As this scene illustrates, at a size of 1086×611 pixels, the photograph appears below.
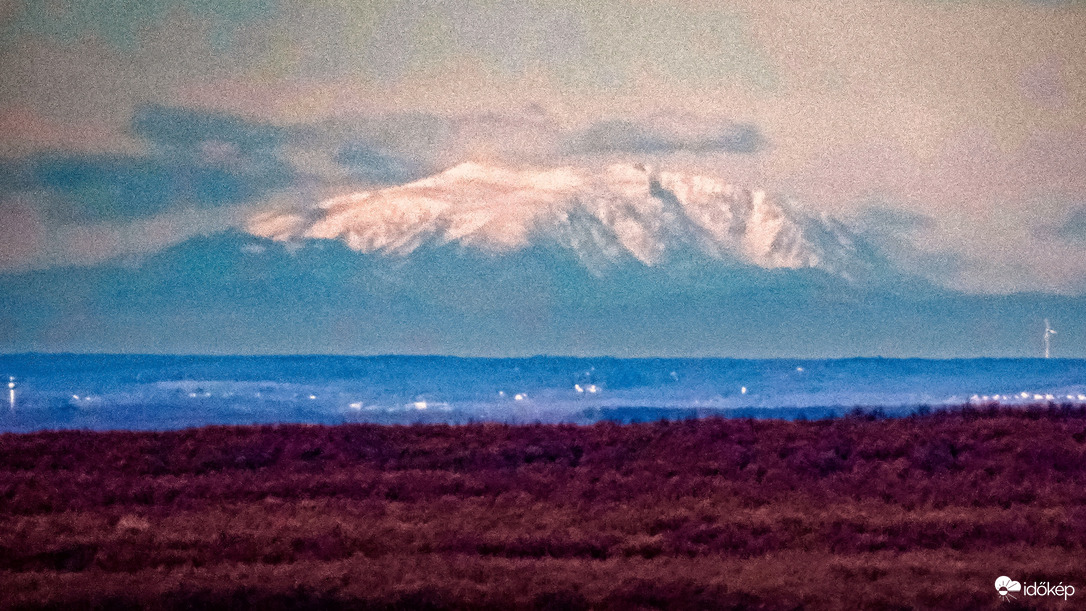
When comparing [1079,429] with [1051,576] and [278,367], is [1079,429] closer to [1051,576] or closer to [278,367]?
[1051,576]

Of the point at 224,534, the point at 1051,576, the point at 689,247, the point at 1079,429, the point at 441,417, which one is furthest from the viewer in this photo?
the point at 689,247

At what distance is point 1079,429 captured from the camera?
364 inches

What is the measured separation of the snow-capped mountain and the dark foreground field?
215cm

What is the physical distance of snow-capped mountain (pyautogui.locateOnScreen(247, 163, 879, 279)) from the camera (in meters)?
11.0

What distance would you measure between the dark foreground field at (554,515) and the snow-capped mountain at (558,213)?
2155mm

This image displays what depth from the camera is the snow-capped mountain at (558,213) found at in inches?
433

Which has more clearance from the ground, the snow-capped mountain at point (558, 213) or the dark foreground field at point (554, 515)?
the snow-capped mountain at point (558, 213)

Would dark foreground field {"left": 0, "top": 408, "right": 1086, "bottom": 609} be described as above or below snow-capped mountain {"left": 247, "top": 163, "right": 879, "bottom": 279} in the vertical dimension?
below

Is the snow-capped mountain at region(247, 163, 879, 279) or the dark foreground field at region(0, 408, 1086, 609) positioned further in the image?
the snow-capped mountain at region(247, 163, 879, 279)

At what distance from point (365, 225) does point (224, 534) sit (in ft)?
14.7

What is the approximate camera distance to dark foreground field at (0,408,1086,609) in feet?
20.0

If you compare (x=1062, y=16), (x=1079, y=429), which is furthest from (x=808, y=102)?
(x=1079, y=429)

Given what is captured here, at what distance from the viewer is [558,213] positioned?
1103cm

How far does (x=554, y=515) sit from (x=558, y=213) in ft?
13.2
